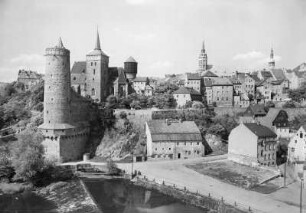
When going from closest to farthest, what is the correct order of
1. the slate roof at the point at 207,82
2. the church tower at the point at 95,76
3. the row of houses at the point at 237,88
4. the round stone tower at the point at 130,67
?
the church tower at the point at 95,76 < the row of houses at the point at 237,88 < the slate roof at the point at 207,82 < the round stone tower at the point at 130,67

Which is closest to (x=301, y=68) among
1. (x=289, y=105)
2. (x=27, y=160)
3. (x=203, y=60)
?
(x=289, y=105)

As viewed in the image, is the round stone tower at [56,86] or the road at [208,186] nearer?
the road at [208,186]

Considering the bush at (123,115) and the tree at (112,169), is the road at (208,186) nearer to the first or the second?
the tree at (112,169)

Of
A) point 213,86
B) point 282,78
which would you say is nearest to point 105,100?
point 213,86

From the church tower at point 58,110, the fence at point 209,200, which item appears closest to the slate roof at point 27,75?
the church tower at point 58,110

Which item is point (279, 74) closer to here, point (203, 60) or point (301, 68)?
point (301, 68)
